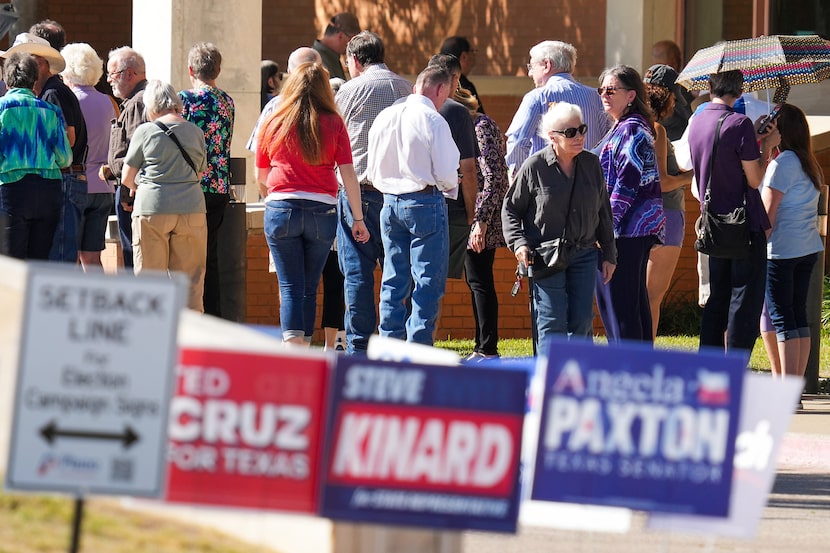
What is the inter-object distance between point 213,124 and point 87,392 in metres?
6.34

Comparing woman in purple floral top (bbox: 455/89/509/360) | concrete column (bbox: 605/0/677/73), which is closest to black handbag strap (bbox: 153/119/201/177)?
woman in purple floral top (bbox: 455/89/509/360)

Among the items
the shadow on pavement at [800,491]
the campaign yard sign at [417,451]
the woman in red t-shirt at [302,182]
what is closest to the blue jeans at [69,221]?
the woman in red t-shirt at [302,182]

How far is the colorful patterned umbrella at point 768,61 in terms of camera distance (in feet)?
31.9

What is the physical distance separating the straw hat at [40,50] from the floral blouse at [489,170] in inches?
114

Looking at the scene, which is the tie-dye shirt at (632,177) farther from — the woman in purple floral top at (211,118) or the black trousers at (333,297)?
the woman in purple floral top at (211,118)

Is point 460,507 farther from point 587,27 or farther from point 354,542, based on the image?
point 587,27

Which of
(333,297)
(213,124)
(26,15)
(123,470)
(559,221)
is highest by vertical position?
(26,15)

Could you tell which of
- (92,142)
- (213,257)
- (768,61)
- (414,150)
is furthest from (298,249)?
(768,61)

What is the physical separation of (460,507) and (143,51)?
9.27 metres

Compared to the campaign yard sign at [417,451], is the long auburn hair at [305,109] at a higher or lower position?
higher

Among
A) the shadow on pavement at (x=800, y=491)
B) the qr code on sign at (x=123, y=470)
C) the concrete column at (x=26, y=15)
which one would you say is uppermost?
the concrete column at (x=26, y=15)

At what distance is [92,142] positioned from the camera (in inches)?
427

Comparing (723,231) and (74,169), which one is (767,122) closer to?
(723,231)

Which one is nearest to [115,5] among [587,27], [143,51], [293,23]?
[293,23]
